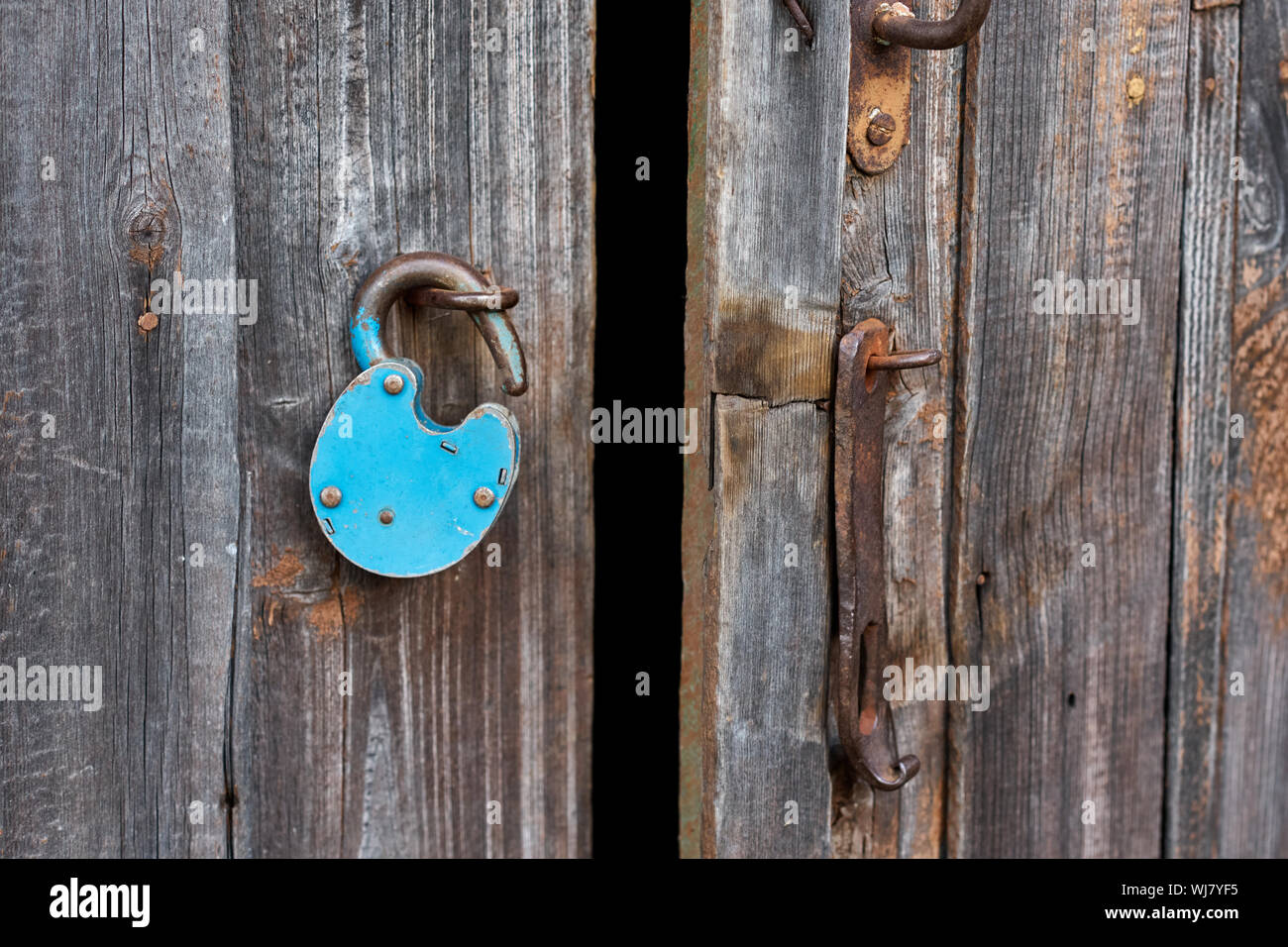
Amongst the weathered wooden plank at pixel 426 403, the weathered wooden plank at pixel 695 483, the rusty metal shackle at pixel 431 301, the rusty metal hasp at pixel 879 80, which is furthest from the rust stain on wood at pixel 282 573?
the rusty metal hasp at pixel 879 80

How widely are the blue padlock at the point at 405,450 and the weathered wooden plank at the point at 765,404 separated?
0.19 m

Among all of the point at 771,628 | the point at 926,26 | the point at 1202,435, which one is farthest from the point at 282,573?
the point at 1202,435

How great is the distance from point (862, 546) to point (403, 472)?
0.42m

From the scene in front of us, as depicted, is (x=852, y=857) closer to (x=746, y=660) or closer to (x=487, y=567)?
(x=746, y=660)

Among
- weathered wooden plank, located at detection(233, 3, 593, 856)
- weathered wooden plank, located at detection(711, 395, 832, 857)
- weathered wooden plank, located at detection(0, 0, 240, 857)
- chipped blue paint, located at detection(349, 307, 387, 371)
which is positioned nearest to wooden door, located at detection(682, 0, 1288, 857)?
weathered wooden plank, located at detection(711, 395, 832, 857)

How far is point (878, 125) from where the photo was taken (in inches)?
34.3

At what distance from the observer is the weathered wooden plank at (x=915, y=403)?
0.90 meters

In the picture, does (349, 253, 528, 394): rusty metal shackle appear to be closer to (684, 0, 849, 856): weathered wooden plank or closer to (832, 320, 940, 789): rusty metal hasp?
(684, 0, 849, 856): weathered wooden plank

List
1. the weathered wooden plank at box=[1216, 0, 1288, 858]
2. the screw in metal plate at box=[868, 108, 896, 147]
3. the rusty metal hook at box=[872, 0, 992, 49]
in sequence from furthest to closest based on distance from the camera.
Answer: the weathered wooden plank at box=[1216, 0, 1288, 858]
the screw in metal plate at box=[868, 108, 896, 147]
the rusty metal hook at box=[872, 0, 992, 49]

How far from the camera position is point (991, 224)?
927 mm

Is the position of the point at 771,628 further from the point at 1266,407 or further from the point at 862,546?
the point at 1266,407

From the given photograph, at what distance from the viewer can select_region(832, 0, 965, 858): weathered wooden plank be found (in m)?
0.90

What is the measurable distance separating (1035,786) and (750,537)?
428 millimetres

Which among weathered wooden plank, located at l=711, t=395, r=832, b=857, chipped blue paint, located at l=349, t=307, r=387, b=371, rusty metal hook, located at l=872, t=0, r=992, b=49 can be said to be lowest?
weathered wooden plank, located at l=711, t=395, r=832, b=857
